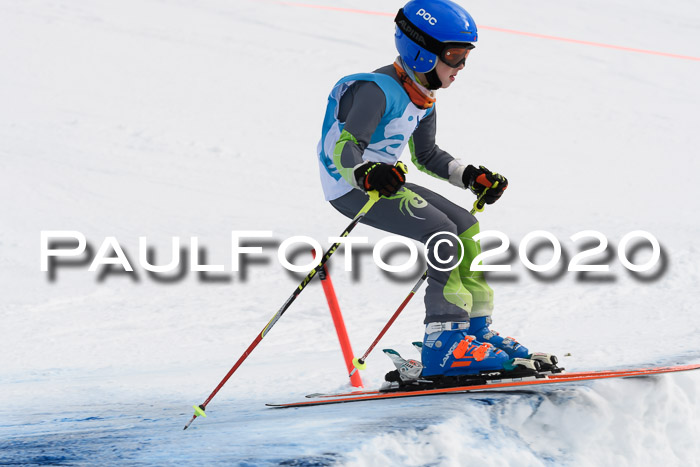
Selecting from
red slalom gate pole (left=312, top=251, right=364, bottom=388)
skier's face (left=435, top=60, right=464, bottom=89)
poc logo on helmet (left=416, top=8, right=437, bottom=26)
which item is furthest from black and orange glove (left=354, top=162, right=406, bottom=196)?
red slalom gate pole (left=312, top=251, right=364, bottom=388)

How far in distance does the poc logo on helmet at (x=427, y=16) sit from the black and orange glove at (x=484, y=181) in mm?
869

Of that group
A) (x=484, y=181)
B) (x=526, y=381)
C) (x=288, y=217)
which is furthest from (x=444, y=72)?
(x=288, y=217)

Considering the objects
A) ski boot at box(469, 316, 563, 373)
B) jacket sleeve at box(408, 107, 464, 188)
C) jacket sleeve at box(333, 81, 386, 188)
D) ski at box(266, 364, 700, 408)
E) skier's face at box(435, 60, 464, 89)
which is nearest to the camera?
ski at box(266, 364, 700, 408)

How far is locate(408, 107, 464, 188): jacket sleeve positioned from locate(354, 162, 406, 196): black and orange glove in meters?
0.82

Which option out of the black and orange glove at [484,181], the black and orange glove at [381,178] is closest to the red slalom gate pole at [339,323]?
the black and orange glove at [484,181]

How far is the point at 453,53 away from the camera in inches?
162

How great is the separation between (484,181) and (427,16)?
0.97 meters

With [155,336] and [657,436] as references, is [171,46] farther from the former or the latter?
[657,436]

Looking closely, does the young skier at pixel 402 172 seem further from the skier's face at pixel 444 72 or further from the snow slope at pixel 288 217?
the snow slope at pixel 288 217

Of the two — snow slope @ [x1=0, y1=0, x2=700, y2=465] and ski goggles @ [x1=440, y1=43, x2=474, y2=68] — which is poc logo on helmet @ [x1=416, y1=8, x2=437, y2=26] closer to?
ski goggles @ [x1=440, y1=43, x2=474, y2=68]

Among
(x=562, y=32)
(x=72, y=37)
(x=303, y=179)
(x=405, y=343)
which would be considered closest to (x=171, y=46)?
(x=72, y=37)

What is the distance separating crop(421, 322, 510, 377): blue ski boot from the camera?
162 inches

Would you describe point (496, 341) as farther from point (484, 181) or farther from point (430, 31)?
point (430, 31)

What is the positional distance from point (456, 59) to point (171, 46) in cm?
1498
